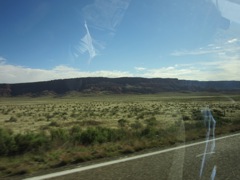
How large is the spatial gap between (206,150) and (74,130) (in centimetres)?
940

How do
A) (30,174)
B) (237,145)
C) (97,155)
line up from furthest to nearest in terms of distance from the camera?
(237,145)
(97,155)
(30,174)

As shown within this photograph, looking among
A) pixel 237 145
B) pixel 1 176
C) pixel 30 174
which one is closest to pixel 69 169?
pixel 30 174

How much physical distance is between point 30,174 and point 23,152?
3826 mm

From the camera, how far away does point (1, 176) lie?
6.65 m

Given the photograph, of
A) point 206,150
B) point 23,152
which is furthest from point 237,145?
point 23,152

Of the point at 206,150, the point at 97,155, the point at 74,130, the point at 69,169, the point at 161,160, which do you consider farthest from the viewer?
the point at 74,130

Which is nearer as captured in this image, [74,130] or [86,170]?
[86,170]

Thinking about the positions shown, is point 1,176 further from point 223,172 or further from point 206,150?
point 206,150

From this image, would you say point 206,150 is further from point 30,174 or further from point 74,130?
point 74,130

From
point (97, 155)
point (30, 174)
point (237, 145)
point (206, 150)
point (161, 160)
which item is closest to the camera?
point (30, 174)

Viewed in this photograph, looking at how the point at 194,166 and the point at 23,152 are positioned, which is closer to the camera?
the point at 194,166

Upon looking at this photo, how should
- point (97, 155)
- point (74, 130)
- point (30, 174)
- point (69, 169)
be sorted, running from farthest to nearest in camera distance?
point (74, 130)
point (97, 155)
point (69, 169)
point (30, 174)

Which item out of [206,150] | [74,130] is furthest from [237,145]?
[74,130]

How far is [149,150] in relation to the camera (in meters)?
9.88
